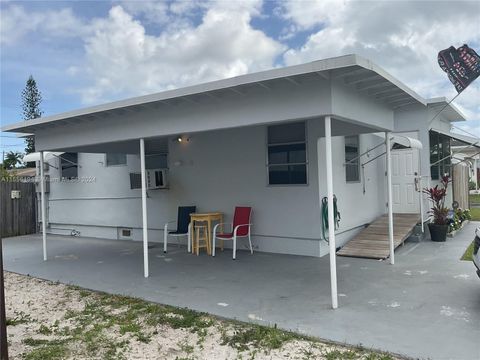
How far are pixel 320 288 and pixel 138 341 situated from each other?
2419mm

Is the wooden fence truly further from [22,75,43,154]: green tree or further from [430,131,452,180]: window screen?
[22,75,43,154]: green tree

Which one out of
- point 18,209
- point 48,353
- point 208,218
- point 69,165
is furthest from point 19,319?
point 18,209

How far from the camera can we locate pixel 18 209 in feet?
39.7

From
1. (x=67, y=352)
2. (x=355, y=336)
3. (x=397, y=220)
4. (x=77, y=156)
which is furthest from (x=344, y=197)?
(x=77, y=156)

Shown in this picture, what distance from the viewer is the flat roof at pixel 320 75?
3.80 metres

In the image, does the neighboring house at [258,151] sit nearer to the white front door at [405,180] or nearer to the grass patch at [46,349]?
the white front door at [405,180]

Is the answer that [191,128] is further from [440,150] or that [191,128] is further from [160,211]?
[440,150]

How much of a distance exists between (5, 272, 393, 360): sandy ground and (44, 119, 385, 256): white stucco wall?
3.48 meters

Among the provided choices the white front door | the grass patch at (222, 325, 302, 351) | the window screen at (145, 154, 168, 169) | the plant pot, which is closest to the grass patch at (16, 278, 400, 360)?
the grass patch at (222, 325, 302, 351)

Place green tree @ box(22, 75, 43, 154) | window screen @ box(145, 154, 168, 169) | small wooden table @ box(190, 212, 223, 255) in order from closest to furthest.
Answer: small wooden table @ box(190, 212, 223, 255), window screen @ box(145, 154, 168, 169), green tree @ box(22, 75, 43, 154)

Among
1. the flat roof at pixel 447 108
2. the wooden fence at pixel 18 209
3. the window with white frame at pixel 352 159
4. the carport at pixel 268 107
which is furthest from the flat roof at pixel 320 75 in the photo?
the wooden fence at pixel 18 209

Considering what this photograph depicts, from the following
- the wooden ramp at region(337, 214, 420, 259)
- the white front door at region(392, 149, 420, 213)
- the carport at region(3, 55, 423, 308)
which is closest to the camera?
the carport at region(3, 55, 423, 308)

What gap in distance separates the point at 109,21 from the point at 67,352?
860 cm

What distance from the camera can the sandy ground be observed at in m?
3.24
